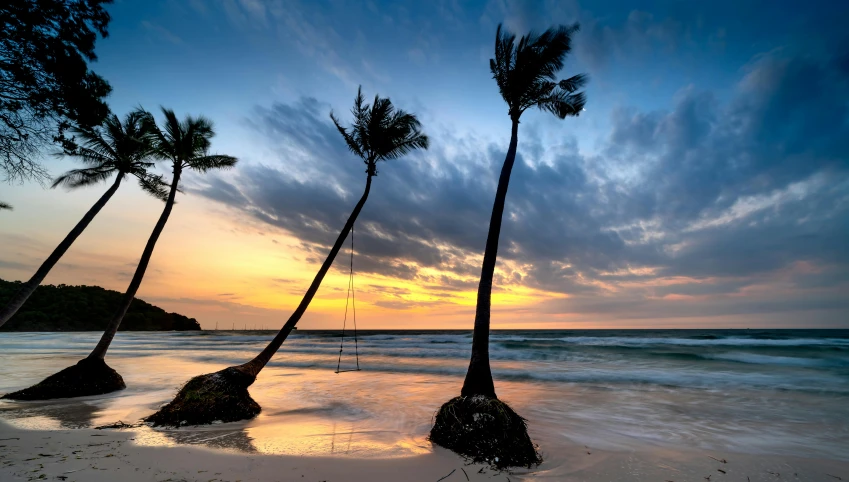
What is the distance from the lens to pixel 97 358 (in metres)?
11.7

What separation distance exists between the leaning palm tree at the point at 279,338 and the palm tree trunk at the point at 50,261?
5.34 meters

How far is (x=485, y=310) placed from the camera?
8.11m

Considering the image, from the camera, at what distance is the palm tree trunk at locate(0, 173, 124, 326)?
9750mm

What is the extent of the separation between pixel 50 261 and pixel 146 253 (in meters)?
2.27

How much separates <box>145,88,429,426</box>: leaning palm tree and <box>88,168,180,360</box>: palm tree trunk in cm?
489

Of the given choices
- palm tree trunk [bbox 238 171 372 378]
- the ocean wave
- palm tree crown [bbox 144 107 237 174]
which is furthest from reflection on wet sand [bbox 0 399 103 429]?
the ocean wave

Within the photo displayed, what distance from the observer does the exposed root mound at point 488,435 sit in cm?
590

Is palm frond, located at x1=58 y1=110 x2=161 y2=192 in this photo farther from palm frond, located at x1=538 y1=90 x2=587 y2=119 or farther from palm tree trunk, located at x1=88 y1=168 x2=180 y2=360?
palm frond, located at x1=538 y1=90 x2=587 y2=119

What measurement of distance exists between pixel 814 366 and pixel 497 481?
30633 mm

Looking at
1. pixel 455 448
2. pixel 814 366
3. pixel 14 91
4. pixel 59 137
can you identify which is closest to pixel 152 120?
pixel 59 137

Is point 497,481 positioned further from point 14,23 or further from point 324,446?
point 14,23

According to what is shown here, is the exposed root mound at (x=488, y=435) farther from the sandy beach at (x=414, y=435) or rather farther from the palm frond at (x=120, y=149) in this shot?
the palm frond at (x=120, y=149)

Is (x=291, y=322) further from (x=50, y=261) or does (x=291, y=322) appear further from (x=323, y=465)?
(x=50, y=261)

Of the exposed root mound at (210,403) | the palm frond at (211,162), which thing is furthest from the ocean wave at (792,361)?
the palm frond at (211,162)
